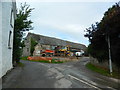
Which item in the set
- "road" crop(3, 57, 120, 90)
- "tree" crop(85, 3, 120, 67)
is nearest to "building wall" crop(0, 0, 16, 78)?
"road" crop(3, 57, 120, 90)

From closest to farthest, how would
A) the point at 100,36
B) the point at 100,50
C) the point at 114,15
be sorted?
the point at 114,15 < the point at 100,36 < the point at 100,50

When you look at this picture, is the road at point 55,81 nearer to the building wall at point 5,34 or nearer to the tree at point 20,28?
the building wall at point 5,34

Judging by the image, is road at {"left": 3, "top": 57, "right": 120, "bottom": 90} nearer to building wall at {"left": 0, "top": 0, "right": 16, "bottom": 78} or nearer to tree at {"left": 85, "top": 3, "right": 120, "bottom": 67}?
building wall at {"left": 0, "top": 0, "right": 16, "bottom": 78}

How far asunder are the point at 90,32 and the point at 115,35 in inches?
130

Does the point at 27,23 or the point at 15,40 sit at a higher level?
the point at 27,23

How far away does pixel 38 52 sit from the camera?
120ft

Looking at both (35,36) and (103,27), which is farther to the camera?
(35,36)

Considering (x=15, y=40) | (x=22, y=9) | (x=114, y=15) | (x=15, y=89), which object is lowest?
(x=15, y=89)

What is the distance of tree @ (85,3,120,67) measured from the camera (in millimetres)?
10633

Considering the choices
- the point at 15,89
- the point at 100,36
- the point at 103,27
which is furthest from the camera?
the point at 100,36

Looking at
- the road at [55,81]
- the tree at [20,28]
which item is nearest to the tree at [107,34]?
the road at [55,81]

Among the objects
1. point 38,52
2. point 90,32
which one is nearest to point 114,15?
point 90,32

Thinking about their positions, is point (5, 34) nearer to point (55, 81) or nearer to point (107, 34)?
point (55, 81)

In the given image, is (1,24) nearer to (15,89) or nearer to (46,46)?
(15,89)
